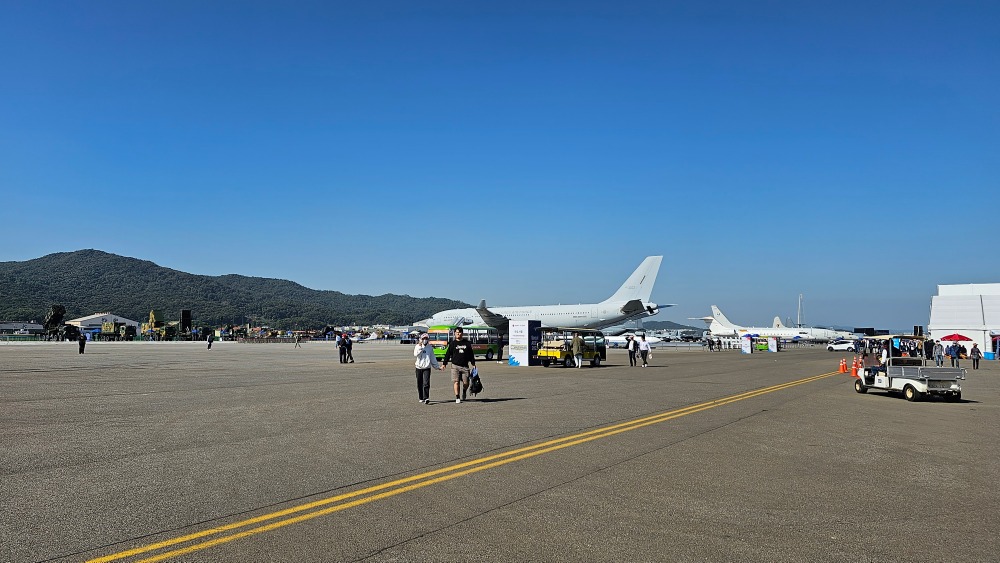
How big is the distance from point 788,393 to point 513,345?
20.0 m

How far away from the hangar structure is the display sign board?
5301 cm

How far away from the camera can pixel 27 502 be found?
715 centimetres

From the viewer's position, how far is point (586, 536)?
6145 millimetres

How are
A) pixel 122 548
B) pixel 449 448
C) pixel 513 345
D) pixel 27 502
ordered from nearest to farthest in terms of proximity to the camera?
pixel 122 548 < pixel 27 502 < pixel 449 448 < pixel 513 345

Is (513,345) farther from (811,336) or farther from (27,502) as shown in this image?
(811,336)

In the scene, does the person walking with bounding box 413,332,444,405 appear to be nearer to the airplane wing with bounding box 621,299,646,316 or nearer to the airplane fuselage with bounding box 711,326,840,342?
the airplane wing with bounding box 621,299,646,316

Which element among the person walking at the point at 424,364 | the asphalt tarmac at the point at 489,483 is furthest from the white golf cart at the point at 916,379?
the person walking at the point at 424,364

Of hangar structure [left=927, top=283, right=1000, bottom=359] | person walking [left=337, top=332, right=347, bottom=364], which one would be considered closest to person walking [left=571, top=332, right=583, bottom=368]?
person walking [left=337, top=332, right=347, bottom=364]

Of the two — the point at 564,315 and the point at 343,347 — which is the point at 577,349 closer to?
the point at 343,347

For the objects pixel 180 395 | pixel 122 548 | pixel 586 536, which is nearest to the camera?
pixel 122 548

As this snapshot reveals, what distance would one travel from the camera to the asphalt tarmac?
5.89m

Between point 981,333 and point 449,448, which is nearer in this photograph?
point 449,448

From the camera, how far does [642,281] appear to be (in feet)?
242

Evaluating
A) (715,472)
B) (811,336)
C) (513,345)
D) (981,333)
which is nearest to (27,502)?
(715,472)
